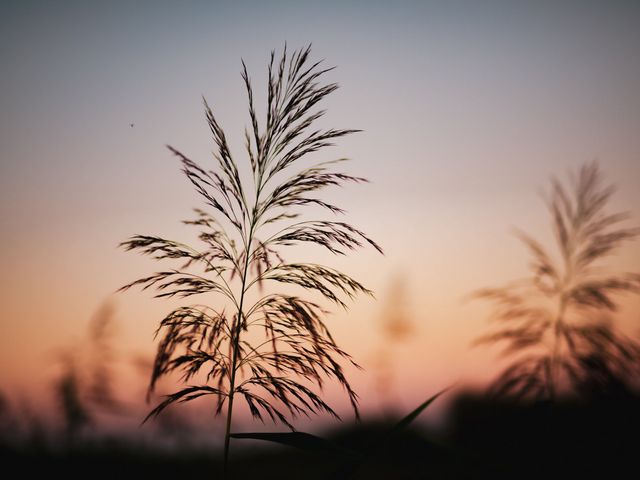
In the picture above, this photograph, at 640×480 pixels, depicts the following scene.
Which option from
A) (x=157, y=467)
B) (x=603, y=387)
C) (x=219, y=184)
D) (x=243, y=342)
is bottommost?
(x=157, y=467)

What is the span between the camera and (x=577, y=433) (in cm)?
400

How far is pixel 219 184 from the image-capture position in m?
2.99

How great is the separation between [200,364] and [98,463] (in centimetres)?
509

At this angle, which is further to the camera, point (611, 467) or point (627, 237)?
→ point (627, 237)

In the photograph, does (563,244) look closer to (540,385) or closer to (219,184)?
(540,385)

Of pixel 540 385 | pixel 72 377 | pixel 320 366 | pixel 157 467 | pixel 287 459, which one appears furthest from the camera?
pixel 72 377

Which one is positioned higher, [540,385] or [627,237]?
[627,237]

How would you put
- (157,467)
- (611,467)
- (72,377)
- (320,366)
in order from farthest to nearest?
(72,377), (157,467), (611,467), (320,366)

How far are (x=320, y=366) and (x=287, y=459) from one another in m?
5.11

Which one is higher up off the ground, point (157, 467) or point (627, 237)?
point (627, 237)

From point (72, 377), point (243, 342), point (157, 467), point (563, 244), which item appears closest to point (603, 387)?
point (563, 244)

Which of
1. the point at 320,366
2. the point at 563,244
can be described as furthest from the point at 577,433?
the point at 320,366

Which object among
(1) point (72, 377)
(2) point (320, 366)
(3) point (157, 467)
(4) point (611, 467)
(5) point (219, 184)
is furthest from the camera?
(1) point (72, 377)

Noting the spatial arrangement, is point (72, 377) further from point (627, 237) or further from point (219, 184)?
point (627, 237)
